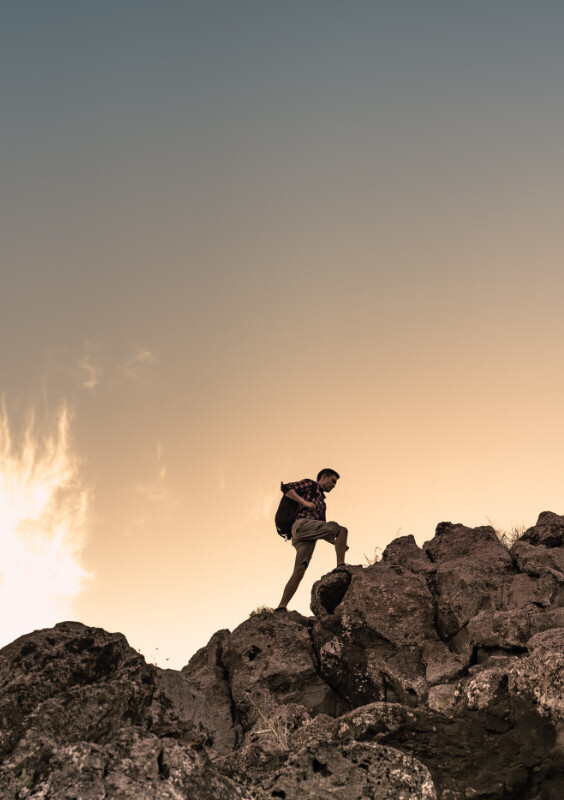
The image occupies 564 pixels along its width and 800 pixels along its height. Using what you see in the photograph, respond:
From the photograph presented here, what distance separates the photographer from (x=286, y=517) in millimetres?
17656

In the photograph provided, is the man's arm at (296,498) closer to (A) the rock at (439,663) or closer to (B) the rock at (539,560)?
(A) the rock at (439,663)

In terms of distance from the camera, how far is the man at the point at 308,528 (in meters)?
16.8

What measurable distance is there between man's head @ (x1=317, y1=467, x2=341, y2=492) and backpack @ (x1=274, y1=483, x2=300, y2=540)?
2.66 ft

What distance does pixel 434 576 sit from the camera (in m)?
15.6

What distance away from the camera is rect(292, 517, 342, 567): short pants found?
676 inches

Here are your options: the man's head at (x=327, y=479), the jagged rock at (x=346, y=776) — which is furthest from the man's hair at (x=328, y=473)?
the jagged rock at (x=346, y=776)

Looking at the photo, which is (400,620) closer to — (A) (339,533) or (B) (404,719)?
(A) (339,533)

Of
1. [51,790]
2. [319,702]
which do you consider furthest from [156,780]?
[319,702]

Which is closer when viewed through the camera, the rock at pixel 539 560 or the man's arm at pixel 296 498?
the rock at pixel 539 560

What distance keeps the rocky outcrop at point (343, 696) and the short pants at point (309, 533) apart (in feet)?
4.20

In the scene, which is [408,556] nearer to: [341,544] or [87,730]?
[341,544]

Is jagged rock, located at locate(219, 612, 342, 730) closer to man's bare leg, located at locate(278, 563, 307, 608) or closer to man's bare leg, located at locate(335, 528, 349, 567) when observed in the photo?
man's bare leg, located at locate(278, 563, 307, 608)

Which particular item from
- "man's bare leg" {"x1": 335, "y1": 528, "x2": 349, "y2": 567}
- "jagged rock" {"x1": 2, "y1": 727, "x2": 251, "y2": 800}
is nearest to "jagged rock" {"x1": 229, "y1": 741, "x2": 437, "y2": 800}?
"jagged rock" {"x1": 2, "y1": 727, "x2": 251, "y2": 800}

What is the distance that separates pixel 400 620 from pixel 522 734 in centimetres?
613
